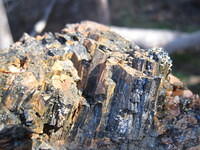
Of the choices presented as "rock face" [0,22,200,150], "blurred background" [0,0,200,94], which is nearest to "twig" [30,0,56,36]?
"blurred background" [0,0,200,94]

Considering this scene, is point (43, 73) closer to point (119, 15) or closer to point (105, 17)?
point (105, 17)

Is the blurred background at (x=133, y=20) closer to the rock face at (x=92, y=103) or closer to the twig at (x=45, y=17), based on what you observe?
→ the twig at (x=45, y=17)

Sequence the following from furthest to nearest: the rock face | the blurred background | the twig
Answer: the blurred background, the twig, the rock face

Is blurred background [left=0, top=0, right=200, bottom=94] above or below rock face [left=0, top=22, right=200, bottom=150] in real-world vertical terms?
above

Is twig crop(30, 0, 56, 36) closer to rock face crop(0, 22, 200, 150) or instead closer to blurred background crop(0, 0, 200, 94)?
blurred background crop(0, 0, 200, 94)

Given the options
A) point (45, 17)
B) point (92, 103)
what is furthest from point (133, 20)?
point (92, 103)

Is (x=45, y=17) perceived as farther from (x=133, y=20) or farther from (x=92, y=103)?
(x=133, y=20)
